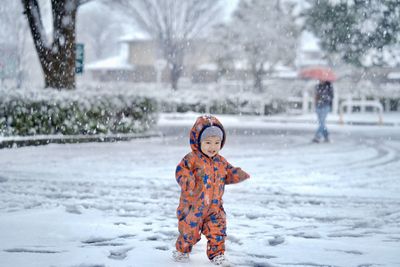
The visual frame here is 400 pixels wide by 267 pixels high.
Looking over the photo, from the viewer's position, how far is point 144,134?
1655 cm

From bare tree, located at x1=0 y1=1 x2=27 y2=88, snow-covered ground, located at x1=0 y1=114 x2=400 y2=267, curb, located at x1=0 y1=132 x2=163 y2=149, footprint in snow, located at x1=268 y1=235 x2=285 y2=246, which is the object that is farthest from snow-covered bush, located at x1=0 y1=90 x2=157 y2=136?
bare tree, located at x1=0 y1=1 x2=27 y2=88

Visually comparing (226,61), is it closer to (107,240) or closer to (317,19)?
(317,19)

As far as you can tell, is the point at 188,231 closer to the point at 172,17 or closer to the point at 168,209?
the point at 168,209

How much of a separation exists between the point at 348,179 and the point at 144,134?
26.8 ft

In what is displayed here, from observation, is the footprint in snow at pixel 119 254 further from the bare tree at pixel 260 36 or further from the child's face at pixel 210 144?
the bare tree at pixel 260 36

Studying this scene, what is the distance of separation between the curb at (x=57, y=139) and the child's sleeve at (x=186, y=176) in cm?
889

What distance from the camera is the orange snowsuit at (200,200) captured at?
4.35 m

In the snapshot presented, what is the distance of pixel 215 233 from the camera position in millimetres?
4371

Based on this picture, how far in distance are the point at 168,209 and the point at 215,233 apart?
2.34 metres

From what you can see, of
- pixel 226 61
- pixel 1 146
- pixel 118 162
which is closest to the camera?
pixel 118 162

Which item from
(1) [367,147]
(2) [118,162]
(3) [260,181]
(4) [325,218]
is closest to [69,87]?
(2) [118,162]

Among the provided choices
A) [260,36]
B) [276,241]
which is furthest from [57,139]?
[260,36]

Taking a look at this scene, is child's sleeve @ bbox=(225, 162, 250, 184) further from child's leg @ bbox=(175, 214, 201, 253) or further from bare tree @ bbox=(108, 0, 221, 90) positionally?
bare tree @ bbox=(108, 0, 221, 90)

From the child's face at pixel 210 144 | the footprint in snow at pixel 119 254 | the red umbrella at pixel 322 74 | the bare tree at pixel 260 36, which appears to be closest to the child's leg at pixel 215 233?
the child's face at pixel 210 144
